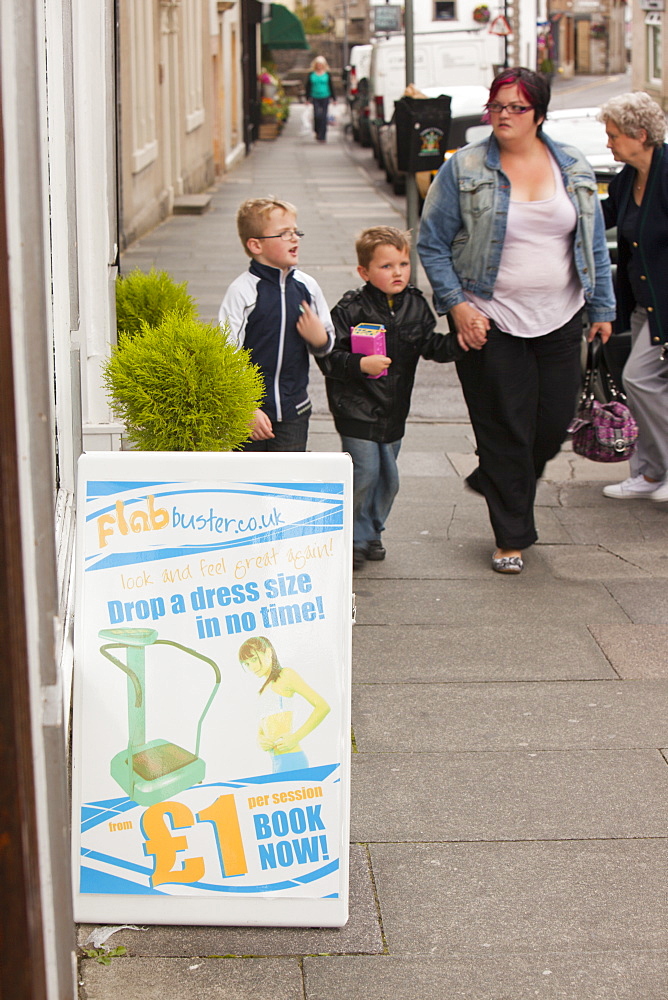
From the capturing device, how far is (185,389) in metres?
3.40

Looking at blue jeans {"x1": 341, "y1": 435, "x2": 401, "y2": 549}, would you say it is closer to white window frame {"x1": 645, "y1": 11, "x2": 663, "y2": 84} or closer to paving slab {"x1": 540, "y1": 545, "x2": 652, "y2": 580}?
paving slab {"x1": 540, "y1": 545, "x2": 652, "y2": 580}

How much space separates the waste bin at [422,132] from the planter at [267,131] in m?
29.0

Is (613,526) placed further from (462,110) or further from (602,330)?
(462,110)

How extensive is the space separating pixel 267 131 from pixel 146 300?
3662cm

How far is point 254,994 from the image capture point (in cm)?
281

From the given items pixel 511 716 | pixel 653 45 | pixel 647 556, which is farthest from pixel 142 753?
pixel 653 45

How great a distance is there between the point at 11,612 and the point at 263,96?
1662 inches

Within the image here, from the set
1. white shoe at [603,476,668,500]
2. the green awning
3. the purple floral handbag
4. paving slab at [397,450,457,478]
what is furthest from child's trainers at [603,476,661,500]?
the green awning

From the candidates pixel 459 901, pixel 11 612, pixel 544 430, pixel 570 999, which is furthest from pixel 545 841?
pixel 544 430

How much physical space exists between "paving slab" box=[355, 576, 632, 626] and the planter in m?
36.2

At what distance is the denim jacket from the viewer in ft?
16.6

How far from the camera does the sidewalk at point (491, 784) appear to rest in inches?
114

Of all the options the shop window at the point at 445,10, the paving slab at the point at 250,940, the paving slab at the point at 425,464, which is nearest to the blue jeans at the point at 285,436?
the paving slab at the point at 425,464

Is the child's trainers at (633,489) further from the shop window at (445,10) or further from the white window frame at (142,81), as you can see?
the shop window at (445,10)
